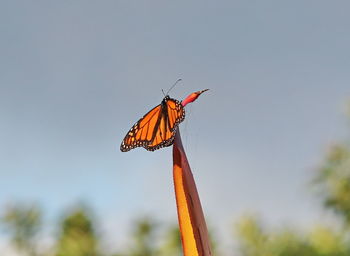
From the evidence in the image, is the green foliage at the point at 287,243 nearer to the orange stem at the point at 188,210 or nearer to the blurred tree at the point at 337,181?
the blurred tree at the point at 337,181

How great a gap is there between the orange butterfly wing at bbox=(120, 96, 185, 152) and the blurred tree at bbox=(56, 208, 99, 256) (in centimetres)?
486

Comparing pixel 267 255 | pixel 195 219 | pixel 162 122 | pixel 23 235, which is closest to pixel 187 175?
pixel 195 219

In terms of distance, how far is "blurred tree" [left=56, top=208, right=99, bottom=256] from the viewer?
16.7ft

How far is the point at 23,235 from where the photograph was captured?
5.87 meters

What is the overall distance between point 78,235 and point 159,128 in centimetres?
503

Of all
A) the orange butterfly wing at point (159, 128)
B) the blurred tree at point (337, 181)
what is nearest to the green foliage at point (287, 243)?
the blurred tree at point (337, 181)

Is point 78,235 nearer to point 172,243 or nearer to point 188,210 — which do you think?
point 172,243

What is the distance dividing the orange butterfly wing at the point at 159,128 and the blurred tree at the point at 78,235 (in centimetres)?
486

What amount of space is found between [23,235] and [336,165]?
3.21m

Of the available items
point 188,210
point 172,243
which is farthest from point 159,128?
point 172,243

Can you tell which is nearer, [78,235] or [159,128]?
[159,128]

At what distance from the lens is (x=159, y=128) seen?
29 centimetres

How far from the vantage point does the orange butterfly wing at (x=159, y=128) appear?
0.74 feet

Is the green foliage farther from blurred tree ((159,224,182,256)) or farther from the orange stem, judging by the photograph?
the orange stem
